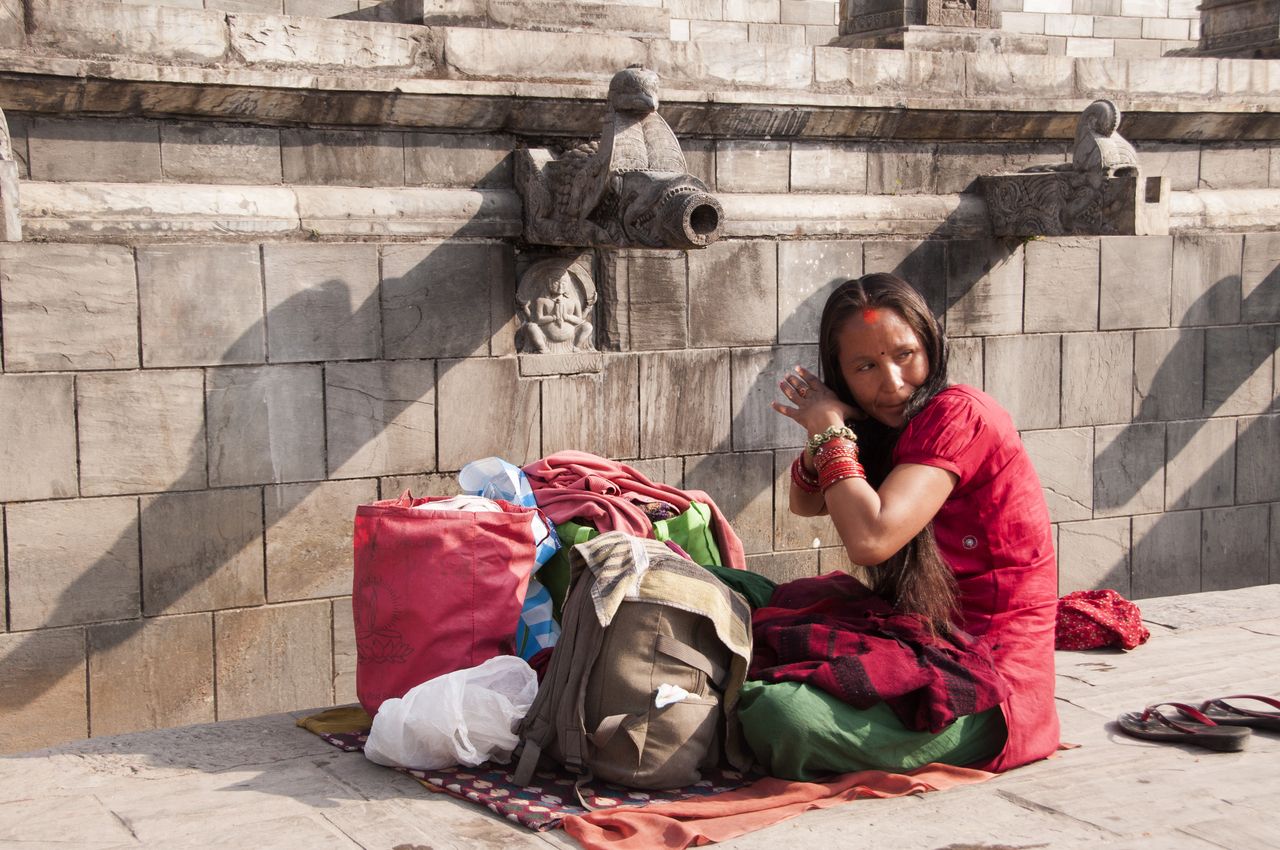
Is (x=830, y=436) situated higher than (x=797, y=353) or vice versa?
(x=797, y=353)

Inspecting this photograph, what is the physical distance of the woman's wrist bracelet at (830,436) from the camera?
4.21 meters

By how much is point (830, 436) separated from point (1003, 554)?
2.10ft

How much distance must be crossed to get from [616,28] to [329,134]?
151cm

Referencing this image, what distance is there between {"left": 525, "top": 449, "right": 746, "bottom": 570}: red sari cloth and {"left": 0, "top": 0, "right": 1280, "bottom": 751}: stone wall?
0.78m

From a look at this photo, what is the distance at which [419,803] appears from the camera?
13.5ft

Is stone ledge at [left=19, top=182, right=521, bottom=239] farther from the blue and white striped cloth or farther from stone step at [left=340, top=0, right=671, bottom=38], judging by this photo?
the blue and white striped cloth

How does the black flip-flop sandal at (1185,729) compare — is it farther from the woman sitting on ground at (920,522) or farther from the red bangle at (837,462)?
the red bangle at (837,462)

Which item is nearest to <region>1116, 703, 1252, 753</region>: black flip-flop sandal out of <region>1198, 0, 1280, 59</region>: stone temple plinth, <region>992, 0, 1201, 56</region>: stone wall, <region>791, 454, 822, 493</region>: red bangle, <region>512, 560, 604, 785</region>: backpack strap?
<region>791, 454, 822, 493</region>: red bangle

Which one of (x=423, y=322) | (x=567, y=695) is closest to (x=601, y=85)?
(x=423, y=322)

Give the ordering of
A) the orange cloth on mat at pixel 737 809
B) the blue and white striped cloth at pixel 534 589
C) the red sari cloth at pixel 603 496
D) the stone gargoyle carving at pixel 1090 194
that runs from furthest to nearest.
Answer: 1. the stone gargoyle carving at pixel 1090 194
2. the red sari cloth at pixel 603 496
3. the blue and white striped cloth at pixel 534 589
4. the orange cloth on mat at pixel 737 809

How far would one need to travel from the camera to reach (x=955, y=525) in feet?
14.1

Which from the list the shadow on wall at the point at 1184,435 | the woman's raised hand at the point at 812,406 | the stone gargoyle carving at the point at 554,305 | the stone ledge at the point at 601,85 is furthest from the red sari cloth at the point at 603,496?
the shadow on wall at the point at 1184,435

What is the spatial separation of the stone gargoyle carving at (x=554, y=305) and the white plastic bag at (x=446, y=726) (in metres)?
2.28

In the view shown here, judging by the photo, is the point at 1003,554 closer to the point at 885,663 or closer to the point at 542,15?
the point at 885,663
